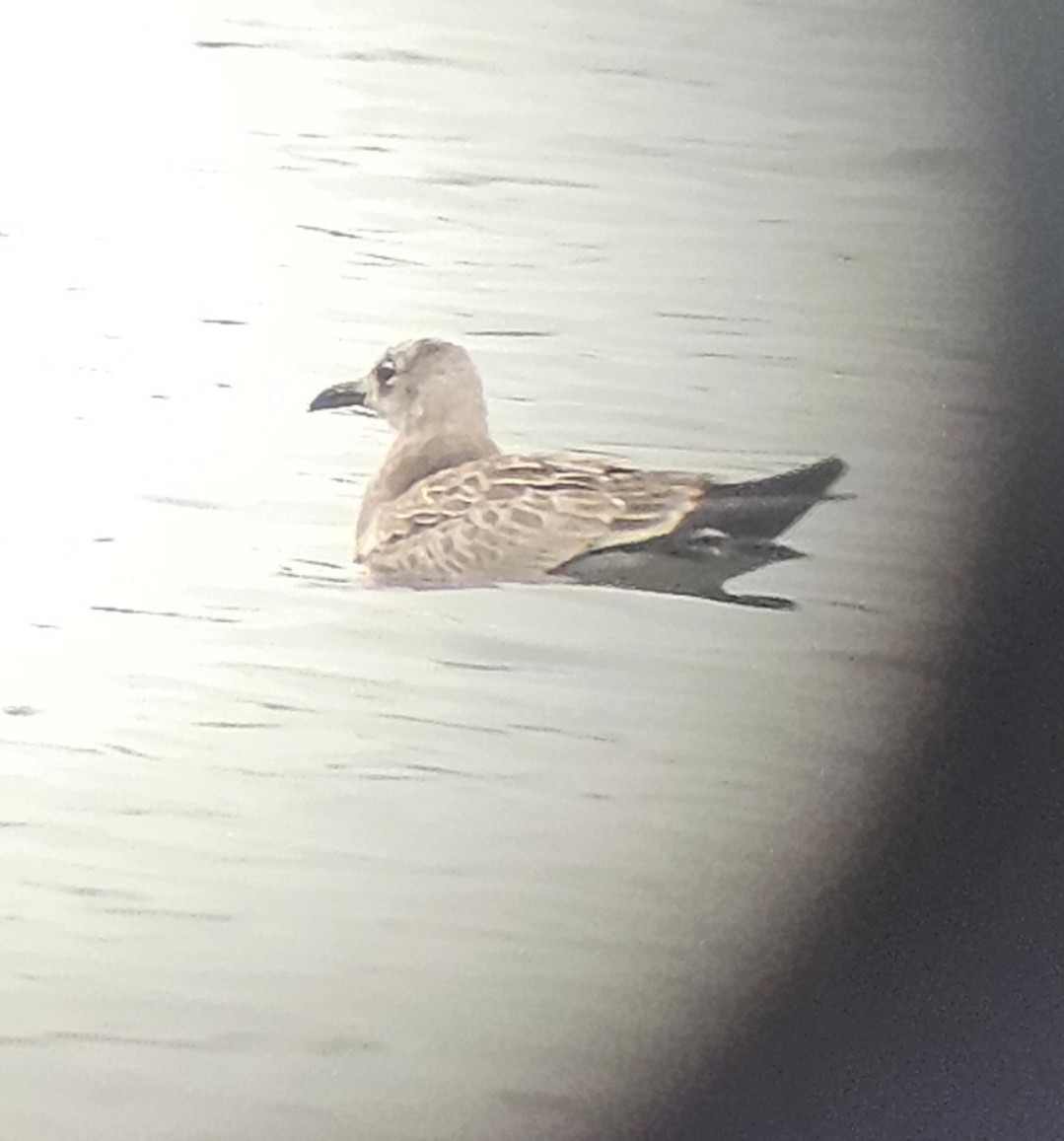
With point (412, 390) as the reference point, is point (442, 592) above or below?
below

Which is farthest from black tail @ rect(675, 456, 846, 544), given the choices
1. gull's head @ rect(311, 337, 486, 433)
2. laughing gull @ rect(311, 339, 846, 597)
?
gull's head @ rect(311, 337, 486, 433)

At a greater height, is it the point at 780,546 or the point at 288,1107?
the point at 780,546

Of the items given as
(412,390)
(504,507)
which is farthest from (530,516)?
(412,390)

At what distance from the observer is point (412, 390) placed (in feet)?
3.01

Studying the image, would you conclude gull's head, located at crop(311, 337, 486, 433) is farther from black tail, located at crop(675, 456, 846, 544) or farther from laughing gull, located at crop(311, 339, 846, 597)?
black tail, located at crop(675, 456, 846, 544)

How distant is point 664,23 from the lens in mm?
927

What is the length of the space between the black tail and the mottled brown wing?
0.08ft

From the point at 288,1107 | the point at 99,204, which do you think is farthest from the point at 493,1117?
the point at 99,204

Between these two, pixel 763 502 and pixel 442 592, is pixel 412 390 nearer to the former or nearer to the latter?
pixel 442 592

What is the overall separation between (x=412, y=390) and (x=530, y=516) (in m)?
0.14

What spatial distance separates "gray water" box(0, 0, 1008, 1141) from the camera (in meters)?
0.91

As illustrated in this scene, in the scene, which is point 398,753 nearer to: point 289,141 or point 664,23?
point 289,141

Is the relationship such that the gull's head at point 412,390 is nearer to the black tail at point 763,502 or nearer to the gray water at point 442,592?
the gray water at point 442,592

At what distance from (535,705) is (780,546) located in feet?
0.83
